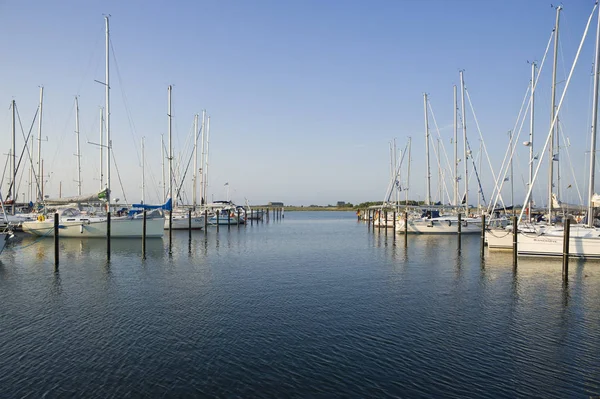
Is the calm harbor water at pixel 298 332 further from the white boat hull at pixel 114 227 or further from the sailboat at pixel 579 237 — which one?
the white boat hull at pixel 114 227

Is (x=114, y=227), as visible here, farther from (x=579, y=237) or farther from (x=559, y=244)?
(x=579, y=237)

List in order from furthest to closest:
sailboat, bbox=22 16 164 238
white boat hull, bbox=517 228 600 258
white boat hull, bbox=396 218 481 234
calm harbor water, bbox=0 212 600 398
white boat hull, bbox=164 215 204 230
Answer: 1. white boat hull, bbox=164 215 204 230
2. white boat hull, bbox=396 218 481 234
3. sailboat, bbox=22 16 164 238
4. white boat hull, bbox=517 228 600 258
5. calm harbor water, bbox=0 212 600 398

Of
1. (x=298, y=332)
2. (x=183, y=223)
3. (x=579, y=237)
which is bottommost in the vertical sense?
(x=298, y=332)

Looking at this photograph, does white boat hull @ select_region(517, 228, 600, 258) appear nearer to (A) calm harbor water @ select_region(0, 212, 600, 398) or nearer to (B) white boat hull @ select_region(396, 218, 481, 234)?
(A) calm harbor water @ select_region(0, 212, 600, 398)

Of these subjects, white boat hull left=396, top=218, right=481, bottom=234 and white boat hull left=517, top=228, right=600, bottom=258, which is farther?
white boat hull left=396, top=218, right=481, bottom=234

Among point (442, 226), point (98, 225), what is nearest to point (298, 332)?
point (98, 225)

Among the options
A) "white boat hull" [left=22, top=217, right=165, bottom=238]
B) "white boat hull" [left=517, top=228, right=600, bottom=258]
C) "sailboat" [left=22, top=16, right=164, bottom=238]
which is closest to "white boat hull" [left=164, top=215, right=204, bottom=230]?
"sailboat" [left=22, top=16, right=164, bottom=238]

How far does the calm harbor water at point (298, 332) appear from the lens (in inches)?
391

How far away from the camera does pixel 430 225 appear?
53.5 meters

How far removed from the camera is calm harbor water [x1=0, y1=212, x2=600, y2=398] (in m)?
9.93

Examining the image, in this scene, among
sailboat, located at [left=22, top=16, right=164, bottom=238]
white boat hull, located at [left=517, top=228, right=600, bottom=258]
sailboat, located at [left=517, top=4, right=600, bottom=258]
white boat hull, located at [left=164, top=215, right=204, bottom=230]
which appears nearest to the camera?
sailboat, located at [left=517, top=4, right=600, bottom=258]

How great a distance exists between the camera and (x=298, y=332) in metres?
13.6

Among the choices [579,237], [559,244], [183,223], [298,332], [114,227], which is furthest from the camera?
[183,223]

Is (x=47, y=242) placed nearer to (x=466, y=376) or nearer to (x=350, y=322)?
(x=350, y=322)
